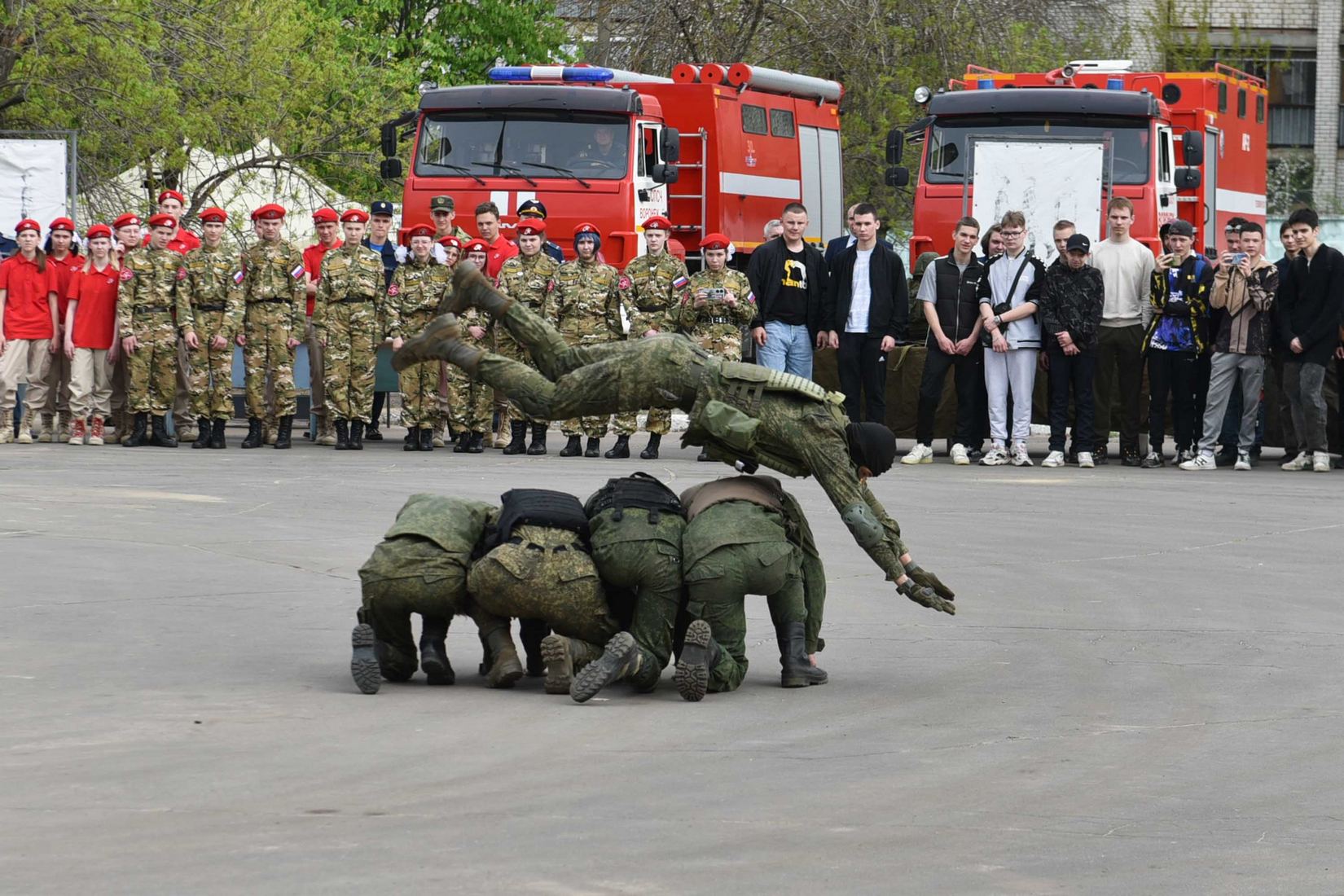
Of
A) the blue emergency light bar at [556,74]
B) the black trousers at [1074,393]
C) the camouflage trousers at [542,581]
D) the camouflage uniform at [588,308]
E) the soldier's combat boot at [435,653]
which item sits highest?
the blue emergency light bar at [556,74]

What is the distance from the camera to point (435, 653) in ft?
25.6

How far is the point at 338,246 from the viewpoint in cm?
1836

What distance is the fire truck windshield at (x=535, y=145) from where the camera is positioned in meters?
23.2

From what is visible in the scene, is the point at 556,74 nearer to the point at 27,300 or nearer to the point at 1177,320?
the point at 27,300

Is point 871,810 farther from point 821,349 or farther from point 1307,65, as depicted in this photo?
point 1307,65

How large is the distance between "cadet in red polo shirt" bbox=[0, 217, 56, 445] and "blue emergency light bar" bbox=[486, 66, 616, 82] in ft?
23.2

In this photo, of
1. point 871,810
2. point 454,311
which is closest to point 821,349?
point 454,311

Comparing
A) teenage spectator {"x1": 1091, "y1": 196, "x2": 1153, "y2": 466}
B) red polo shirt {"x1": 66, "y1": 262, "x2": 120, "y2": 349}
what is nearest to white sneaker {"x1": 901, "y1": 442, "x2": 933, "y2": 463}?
teenage spectator {"x1": 1091, "y1": 196, "x2": 1153, "y2": 466}

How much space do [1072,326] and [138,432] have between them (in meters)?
8.27

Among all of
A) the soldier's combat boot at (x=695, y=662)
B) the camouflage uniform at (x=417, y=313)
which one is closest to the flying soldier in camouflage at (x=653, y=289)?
the camouflage uniform at (x=417, y=313)

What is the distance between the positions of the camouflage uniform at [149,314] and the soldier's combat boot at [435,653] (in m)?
10.7

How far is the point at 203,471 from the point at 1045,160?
10691 millimetres

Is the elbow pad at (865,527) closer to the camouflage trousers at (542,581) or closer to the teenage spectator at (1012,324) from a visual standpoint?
the camouflage trousers at (542,581)

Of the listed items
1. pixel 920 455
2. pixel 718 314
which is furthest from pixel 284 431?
pixel 920 455
